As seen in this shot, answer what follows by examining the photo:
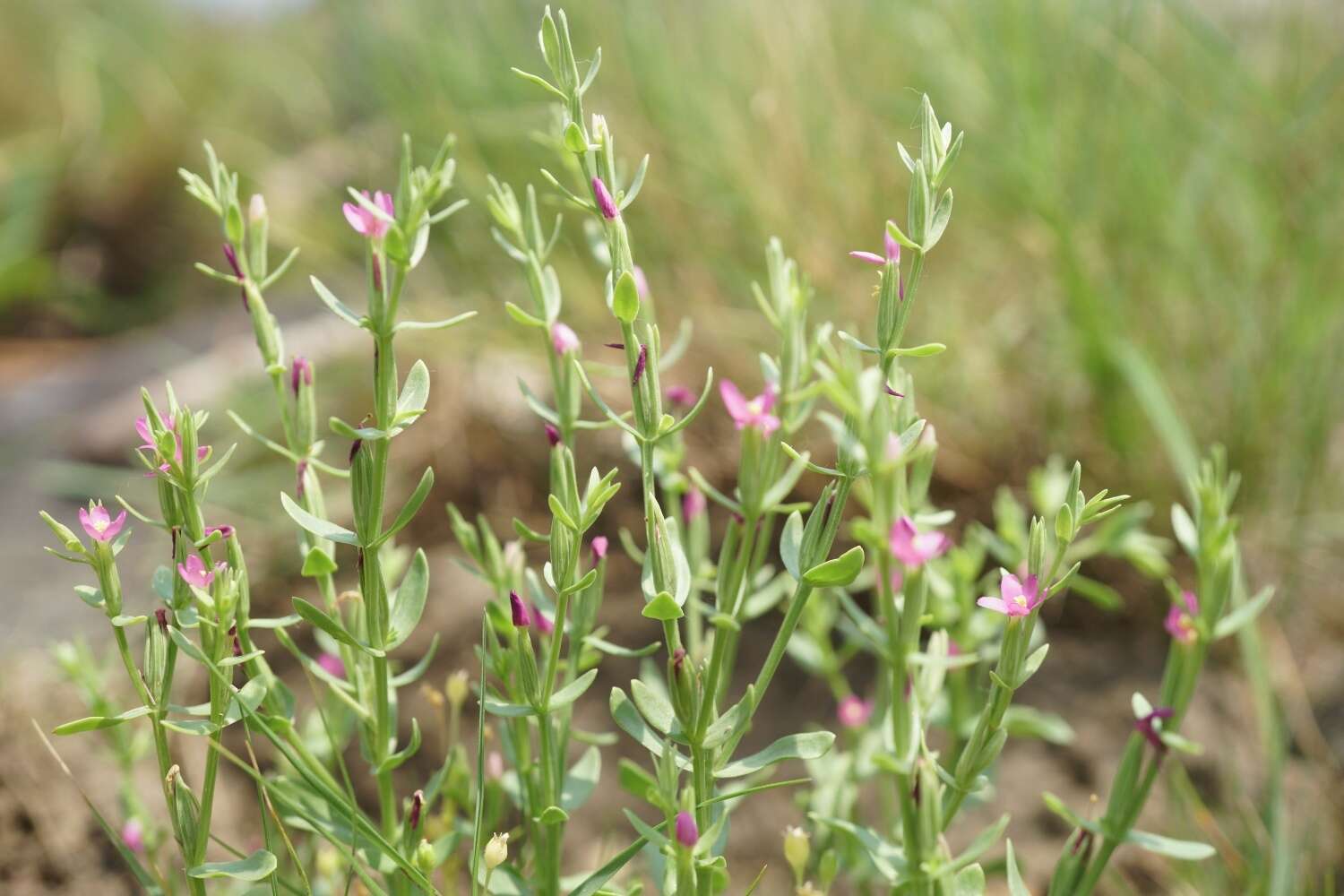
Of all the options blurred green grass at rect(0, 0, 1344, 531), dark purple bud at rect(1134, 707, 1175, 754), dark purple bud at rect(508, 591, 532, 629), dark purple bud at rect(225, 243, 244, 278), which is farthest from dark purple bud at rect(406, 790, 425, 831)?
blurred green grass at rect(0, 0, 1344, 531)

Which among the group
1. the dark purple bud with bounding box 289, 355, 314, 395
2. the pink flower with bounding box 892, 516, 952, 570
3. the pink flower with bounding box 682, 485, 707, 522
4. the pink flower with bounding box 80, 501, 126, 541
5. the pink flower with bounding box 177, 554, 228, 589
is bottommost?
the pink flower with bounding box 682, 485, 707, 522

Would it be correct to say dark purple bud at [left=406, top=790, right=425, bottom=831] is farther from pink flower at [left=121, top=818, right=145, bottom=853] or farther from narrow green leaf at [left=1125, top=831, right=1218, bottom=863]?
narrow green leaf at [left=1125, top=831, right=1218, bottom=863]

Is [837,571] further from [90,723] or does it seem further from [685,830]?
[90,723]

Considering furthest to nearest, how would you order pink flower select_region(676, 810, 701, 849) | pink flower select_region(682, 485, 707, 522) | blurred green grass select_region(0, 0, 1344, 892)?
blurred green grass select_region(0, 0, 1344, 892)
pink flower select_region(682, 485, 707, 522)
pink flower select_region(676, 810, 701, 849)

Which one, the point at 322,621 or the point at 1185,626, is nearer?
the point at 322,621

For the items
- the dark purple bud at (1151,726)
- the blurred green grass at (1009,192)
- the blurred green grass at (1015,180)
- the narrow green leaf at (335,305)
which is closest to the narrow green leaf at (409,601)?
the narrow green leaf at (335,305)

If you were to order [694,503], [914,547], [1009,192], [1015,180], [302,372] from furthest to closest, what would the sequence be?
[1009,192] → [1015,180] → [694,503] → [302,372] → [914,547]

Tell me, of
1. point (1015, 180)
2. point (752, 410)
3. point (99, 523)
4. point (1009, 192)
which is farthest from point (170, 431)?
point (1009, 192)

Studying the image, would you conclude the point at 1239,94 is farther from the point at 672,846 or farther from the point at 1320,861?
the point at 672,846
